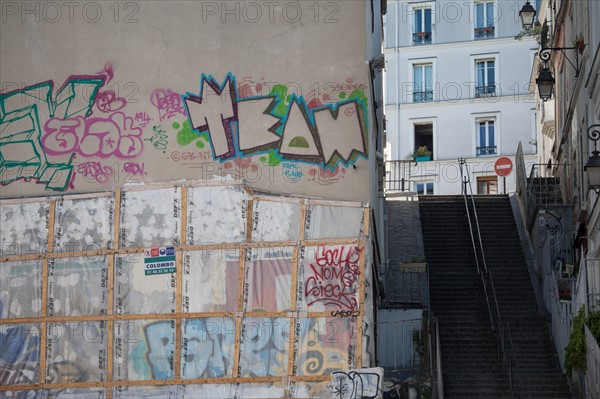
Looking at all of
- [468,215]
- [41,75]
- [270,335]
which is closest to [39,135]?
[41,75]

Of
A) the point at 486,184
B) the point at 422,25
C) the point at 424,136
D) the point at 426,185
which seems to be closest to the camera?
the point at 486,184

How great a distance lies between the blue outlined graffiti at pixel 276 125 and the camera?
1819 cm

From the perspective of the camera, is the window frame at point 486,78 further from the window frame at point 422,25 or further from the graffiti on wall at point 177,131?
the graffiti on wall at point 177,131

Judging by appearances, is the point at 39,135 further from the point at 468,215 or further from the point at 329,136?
the point at 468,215

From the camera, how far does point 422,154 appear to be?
4453cm

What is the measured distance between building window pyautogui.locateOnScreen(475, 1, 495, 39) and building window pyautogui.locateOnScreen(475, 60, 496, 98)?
3.50 feet

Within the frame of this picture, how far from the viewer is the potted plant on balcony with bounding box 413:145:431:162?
44.5 metres

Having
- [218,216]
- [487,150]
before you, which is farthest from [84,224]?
[487,150]

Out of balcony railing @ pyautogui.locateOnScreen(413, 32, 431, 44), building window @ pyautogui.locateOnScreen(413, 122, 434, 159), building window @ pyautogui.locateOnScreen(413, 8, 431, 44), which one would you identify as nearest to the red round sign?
building window @ pyautogui.locateOnScreen(413, 122, 434, 159)

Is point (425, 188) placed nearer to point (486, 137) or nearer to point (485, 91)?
point (486, 137)

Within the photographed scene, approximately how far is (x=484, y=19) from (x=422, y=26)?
2.54 m

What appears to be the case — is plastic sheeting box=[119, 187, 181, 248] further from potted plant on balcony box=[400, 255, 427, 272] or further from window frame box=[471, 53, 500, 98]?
window frame box=[471, 53, 500, 98]

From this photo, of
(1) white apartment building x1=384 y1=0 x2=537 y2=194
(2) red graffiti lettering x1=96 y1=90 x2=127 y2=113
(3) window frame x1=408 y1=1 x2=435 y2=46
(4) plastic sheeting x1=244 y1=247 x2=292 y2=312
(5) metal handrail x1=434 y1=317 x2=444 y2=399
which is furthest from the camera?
(3) window frame x1=408 y1=1 x2=435 y2=46

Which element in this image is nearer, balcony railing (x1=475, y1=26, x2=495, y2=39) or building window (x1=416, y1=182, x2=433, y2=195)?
building window (x1=416, y1=182, x2=433, y2=195)
